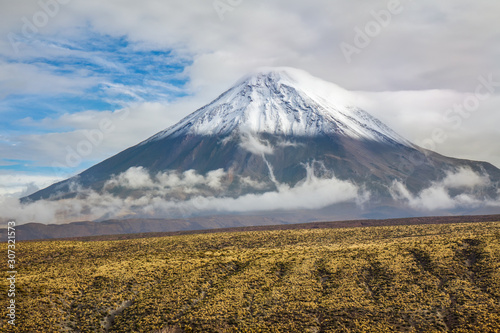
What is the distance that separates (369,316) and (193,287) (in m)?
21.1

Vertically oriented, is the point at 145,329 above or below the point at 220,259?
below

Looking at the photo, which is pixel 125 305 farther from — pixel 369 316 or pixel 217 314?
pixel 369 316

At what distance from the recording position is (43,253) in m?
81.4

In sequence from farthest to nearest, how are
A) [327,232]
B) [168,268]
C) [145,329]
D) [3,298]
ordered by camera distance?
[327,232], [168,268], [3,298], [145,329]

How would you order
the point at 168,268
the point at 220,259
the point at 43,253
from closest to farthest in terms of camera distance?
the point at 168,268
the point at 220,259
the point at 43,253

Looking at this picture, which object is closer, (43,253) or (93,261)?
(93,261)

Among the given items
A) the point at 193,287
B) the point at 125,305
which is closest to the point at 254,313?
the point at 193,287

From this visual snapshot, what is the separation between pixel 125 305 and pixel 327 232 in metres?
51.4

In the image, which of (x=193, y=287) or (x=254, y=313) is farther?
(x=193, y=287)

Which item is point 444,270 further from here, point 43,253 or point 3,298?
point 43,253

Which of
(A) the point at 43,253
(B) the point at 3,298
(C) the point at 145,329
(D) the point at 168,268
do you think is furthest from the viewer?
(A) the point at 43,253

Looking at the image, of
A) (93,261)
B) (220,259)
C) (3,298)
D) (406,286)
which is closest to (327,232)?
(220,259)

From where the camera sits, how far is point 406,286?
191 ft

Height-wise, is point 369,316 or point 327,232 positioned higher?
point 327,232
